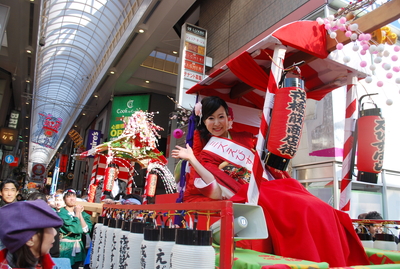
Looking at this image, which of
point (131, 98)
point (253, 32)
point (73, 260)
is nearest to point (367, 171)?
point (73, 260)

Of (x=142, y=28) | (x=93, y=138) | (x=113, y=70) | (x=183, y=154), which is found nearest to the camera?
(x=183, y=154)

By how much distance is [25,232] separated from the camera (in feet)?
4.71

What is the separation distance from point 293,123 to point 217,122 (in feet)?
3.44

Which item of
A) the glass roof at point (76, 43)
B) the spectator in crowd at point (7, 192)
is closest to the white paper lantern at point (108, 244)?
the spectator in crowd at point (7, 192)

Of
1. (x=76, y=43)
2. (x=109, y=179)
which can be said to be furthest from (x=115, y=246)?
(x=76, y=43)

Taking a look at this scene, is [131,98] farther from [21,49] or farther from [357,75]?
[357,75]

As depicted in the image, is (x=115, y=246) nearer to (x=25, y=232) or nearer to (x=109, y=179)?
(x=25, y=232)

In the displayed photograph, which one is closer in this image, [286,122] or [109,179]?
[286,122]

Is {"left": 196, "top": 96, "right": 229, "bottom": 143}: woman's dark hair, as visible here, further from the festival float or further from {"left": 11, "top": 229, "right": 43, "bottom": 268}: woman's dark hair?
{"left": 11, "top": 229, "right": 43, "bottom": 268}: woman's dark hair

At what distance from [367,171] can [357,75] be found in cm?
93

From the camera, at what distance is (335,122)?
22.8 feet

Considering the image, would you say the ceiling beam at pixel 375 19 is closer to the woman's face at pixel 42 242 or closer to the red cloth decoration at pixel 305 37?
the red cloth decoration at pixel 305 37

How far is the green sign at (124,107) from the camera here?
17453 millimetres

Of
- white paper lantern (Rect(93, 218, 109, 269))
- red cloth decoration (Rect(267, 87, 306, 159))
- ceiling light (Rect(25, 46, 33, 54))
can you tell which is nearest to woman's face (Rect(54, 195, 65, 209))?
white paper lantern (Rect(93, 218, 109, 269))
